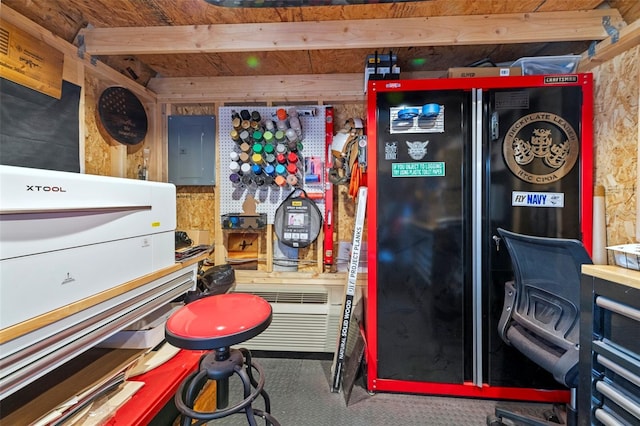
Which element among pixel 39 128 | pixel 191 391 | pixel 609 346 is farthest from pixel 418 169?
pixel 39 128

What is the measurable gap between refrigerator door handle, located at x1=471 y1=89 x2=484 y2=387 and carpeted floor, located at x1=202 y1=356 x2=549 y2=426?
223mm

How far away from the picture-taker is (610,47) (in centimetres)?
160

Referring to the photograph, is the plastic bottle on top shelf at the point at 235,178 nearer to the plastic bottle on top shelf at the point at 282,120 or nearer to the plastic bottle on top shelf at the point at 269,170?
the plastic bottle on top shelf at the point at 269,170

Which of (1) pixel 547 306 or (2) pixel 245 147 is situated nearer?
(1) pixel 547 306

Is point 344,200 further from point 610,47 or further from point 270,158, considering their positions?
point 610,47

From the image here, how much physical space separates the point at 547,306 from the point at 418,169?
0.97m

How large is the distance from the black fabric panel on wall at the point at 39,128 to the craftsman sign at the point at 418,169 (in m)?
2.00

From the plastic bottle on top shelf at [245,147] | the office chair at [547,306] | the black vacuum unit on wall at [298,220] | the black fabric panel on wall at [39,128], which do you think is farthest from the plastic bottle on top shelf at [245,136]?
the office chair at [547,306]

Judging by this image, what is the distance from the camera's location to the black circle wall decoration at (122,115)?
6.21 ft

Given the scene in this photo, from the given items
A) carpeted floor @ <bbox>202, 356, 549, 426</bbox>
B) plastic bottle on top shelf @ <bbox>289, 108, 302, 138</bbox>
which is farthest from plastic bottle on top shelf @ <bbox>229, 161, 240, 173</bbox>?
carpeted floor @ <bbox>202, 356, 549, 426</bbox>

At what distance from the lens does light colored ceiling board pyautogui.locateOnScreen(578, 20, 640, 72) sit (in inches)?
58.0

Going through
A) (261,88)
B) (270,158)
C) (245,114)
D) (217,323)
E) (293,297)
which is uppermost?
(261,88)

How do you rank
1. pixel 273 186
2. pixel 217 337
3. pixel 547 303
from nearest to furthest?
pixel 217 337 → pixel 547 303 → pixel 273 186

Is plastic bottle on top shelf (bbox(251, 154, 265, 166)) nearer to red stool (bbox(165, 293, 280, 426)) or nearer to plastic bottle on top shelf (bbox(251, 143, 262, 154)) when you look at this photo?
plastic bottle on top shelf (bbox(251, 143, 262, 154))
